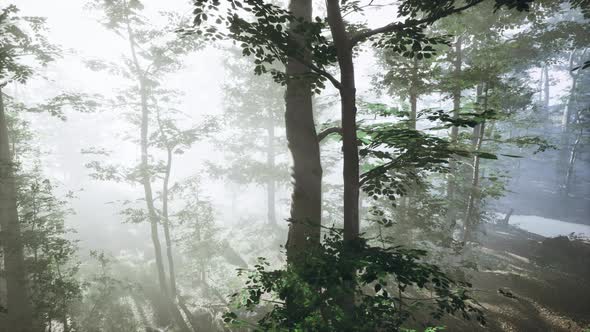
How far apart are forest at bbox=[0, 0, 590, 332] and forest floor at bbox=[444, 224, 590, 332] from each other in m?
0.09

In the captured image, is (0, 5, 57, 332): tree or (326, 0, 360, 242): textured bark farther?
(0, 5, 57, 332): tree

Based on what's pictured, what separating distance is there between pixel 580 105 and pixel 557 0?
97.2 ft

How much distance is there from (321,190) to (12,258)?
10.1 metres

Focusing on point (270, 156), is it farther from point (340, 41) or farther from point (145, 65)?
point (340, 41)

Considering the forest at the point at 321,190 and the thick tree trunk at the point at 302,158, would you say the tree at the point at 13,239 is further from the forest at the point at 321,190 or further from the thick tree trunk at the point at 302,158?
the thick tree trunk at the point at 302,158

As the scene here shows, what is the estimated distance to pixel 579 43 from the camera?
12.1 metres

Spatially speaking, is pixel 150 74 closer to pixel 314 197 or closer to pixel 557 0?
pixel 314 197

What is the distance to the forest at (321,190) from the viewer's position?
2.94 meters

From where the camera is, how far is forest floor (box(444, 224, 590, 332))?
865 centimetres

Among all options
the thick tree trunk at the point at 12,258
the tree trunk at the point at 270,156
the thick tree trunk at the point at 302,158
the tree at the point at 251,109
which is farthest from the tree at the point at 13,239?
the tree trunk at the point at 270,156

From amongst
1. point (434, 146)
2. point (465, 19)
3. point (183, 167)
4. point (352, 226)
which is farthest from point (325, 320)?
point (183, 167)

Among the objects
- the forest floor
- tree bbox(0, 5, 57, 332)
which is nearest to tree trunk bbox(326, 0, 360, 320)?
the forest floor

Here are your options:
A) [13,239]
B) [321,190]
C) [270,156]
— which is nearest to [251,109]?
[270,156]

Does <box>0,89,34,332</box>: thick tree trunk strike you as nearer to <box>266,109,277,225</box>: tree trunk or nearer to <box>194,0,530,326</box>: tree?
<box>194,0,530,326</box>: tree
